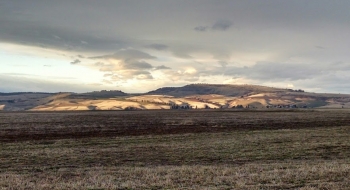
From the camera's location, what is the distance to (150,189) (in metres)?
12.7

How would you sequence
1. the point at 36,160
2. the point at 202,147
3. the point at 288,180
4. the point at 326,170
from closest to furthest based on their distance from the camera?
the point at 288,180 → the point at 326,170 → the point at 36,160 → the point at 202,147

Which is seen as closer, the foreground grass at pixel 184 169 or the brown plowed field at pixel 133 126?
the foreground grass at pixel 184 169

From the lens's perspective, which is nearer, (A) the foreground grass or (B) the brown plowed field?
(A) the foreground grass

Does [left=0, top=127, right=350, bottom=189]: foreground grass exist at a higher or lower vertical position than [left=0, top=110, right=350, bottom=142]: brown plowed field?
higher

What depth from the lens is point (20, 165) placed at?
21594mm

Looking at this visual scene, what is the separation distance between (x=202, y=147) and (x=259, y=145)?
5350 millimetres

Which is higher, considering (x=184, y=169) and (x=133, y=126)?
(x=184, y=169)

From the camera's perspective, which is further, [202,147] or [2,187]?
[202,147]

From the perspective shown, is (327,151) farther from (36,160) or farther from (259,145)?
(36,160)

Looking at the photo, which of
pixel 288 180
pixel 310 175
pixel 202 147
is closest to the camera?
pixel 288 180

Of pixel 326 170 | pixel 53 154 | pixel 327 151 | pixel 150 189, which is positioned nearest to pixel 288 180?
pixel 326 170

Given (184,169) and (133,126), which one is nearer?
(184,169)

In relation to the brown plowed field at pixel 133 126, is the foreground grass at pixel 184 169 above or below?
above

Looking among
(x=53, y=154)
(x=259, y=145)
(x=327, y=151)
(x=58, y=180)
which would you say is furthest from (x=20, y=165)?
(x=327, y=151)
